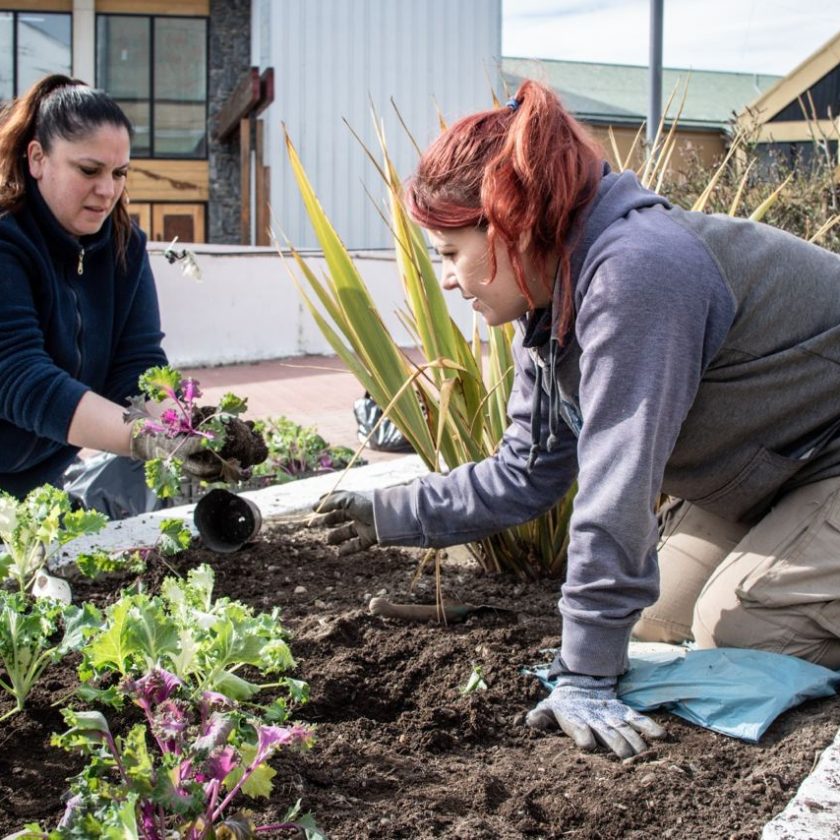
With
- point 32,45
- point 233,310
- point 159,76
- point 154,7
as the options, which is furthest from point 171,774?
point 32,45

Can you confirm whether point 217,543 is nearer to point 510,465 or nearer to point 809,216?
point 510,465

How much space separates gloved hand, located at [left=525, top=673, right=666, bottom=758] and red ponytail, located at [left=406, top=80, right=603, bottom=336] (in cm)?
68

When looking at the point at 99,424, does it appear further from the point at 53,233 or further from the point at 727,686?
the point at 727,686

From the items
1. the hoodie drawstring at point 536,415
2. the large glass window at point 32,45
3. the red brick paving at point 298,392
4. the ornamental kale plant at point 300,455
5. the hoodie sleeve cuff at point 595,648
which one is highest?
→ the large glass window at point 32,45

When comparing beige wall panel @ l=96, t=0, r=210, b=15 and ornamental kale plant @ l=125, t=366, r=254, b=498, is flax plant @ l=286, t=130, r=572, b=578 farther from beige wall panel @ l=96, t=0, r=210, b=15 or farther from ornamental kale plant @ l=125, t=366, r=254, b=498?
beige wall panel @ l=96, t=0, r=210, b=15

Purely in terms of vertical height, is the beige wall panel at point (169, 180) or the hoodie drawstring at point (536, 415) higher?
the beige wall panel at point (169, 180)

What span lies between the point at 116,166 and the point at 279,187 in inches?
490

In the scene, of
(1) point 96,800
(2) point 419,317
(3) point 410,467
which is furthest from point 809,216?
(1) point 96,800

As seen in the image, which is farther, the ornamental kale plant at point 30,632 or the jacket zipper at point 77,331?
the jacket zipper at point 77,331

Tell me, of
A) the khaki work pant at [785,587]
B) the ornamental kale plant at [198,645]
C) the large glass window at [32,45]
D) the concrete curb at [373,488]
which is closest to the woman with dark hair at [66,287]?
the concrete curb at [373,488]

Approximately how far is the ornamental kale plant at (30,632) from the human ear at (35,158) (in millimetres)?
1475

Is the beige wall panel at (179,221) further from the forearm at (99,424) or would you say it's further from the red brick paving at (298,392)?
the forearm at (99,424)

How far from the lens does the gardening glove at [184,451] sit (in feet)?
8.39

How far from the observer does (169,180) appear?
1680 cm
